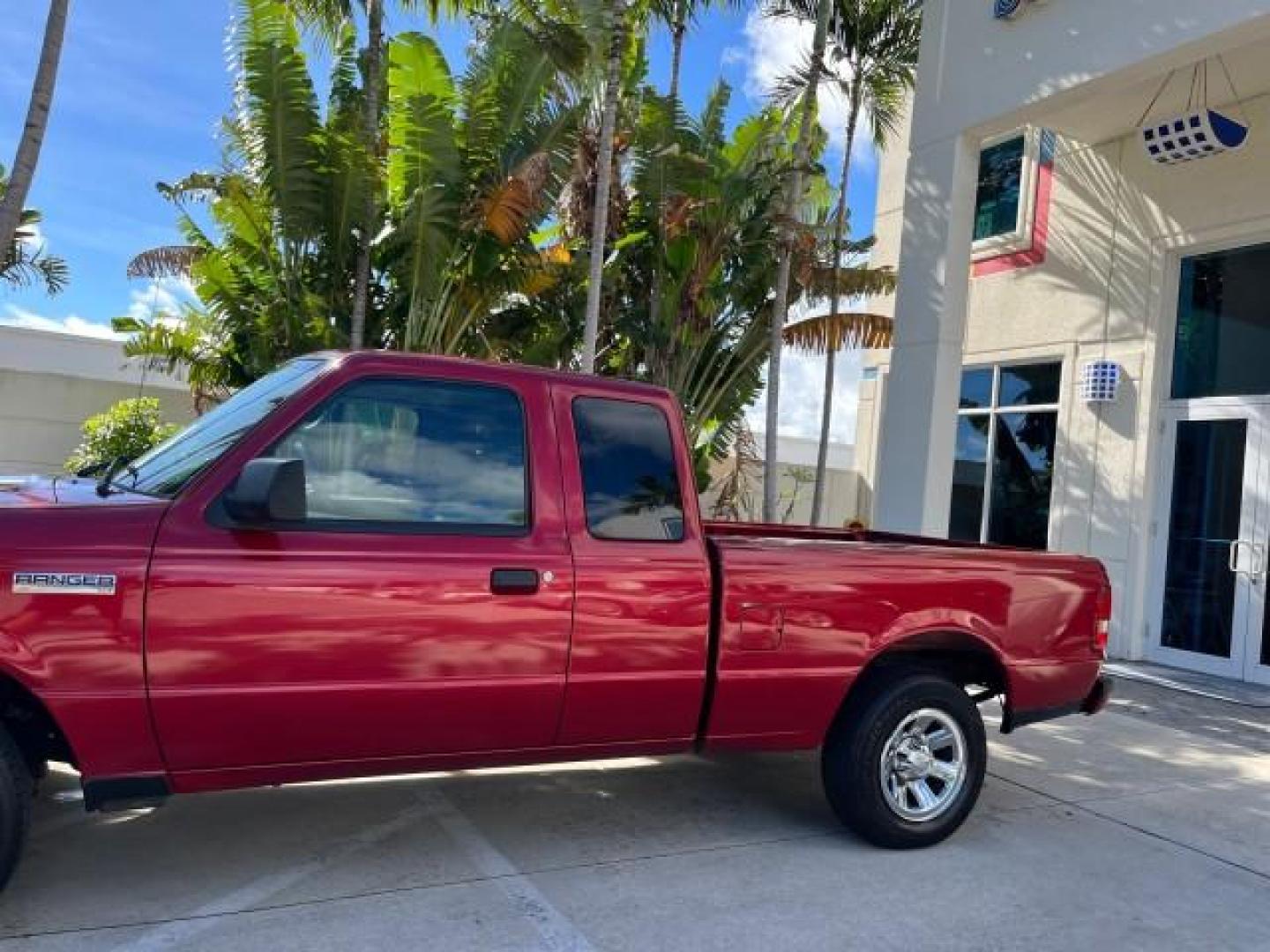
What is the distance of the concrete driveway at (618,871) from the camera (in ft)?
12.1

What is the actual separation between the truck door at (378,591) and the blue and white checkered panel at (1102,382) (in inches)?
339

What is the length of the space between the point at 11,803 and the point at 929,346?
8025mm

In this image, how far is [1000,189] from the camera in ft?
42.5

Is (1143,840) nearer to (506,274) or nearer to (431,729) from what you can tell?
(431,729)

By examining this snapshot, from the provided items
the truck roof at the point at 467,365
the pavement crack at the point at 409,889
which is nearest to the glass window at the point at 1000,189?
the truck roof at the point at 467,365

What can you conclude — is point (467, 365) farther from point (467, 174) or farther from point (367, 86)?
point (367, 86)

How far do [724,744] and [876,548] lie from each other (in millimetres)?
1142

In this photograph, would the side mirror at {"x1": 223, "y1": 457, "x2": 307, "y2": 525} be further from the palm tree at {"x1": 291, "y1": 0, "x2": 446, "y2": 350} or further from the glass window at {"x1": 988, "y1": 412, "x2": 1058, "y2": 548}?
the glass window at {"x1": 988, "y1": 412, "x2": 1058, "y2": 548}

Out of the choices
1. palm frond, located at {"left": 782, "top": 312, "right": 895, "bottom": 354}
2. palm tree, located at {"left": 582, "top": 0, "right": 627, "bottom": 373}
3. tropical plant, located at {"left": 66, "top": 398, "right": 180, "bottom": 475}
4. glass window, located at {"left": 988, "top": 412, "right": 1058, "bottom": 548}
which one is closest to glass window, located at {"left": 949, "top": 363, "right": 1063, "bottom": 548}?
glass window, located at {"left": 988, "top": 412, "right": 1058, "bottom": 548}

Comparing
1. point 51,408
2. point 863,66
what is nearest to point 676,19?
point 863,66

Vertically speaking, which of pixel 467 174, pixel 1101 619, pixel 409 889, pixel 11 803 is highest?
pixel 467 174

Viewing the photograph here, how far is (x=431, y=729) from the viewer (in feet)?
12.7

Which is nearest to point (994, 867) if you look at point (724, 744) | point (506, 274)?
point (724, 744)

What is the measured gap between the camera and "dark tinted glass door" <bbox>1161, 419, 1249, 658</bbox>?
10008mm
